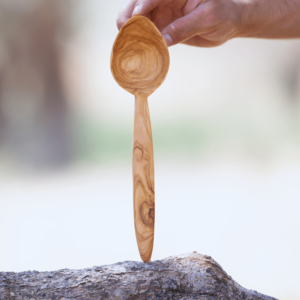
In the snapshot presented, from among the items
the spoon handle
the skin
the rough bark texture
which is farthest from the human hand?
the rough bark texture

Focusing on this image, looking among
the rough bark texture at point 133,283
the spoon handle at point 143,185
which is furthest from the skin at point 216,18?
the rough bark texture at point 133,283

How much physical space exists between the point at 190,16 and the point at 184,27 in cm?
3

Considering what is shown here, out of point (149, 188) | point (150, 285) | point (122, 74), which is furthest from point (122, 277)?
point (122, 74)

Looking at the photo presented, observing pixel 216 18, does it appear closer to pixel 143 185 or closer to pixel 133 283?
pixel 143 185

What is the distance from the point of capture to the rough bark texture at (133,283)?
45 centimetres

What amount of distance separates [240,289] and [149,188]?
9.7 inches

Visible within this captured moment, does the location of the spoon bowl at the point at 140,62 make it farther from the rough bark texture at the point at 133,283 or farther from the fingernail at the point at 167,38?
the rough bark texture at the point at 133,283

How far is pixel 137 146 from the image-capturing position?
51 cm

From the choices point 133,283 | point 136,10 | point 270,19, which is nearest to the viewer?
point 133,283

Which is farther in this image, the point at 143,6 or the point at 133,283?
the point at 143,6

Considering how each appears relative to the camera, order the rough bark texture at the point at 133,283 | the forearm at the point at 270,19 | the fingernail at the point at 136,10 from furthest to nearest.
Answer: the forearm at the point at 270,19 < the fingernail at the point at 136,10 < the rough bark texture at the point at 133,283

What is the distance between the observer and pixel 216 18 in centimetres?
62

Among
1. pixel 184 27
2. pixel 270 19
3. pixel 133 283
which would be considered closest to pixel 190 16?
pixel 184 27

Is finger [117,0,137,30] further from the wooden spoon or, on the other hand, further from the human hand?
the wooden spoon
